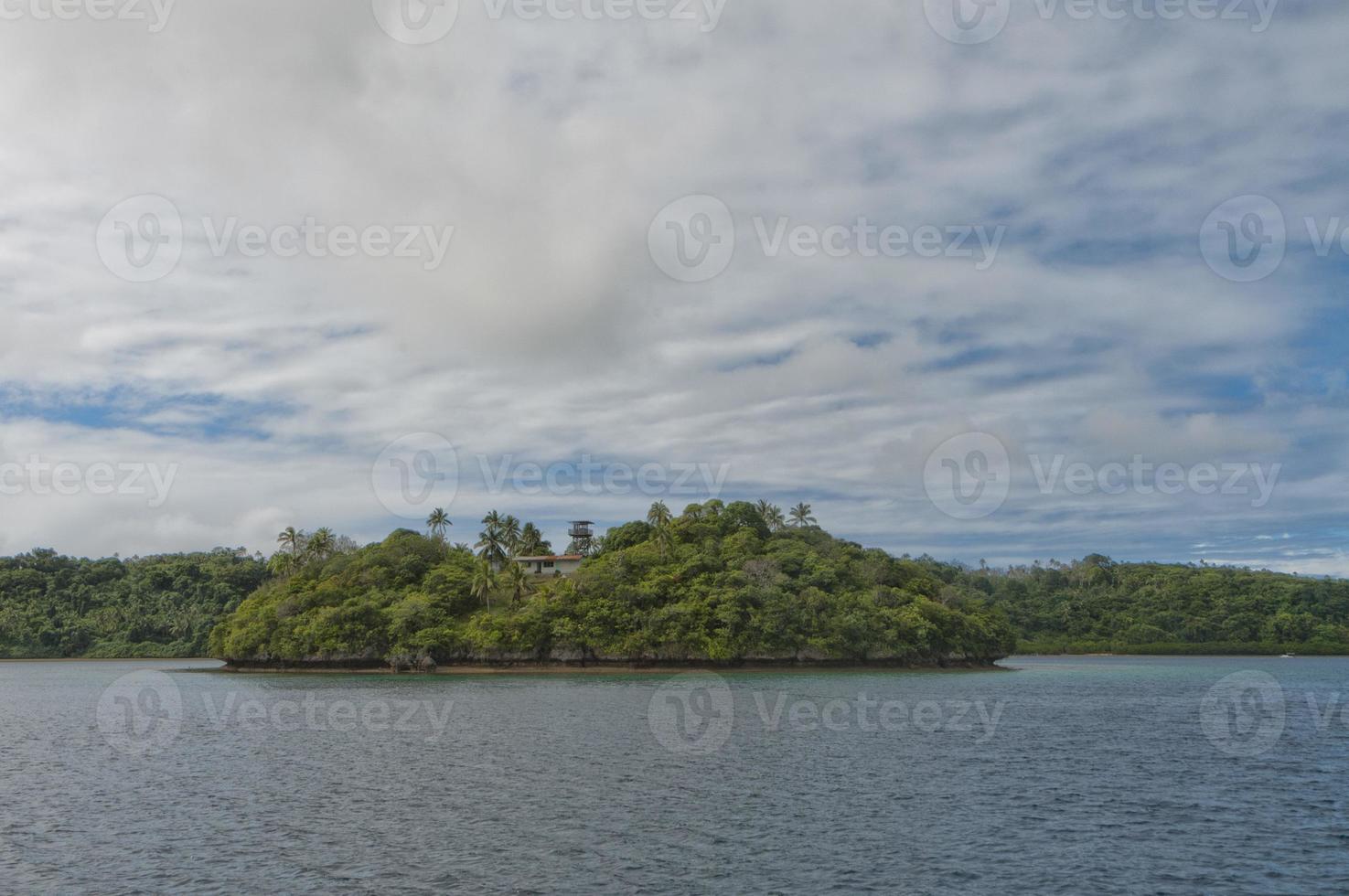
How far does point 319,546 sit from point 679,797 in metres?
142

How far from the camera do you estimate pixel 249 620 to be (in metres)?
134

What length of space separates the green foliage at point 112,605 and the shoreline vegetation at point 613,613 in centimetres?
47

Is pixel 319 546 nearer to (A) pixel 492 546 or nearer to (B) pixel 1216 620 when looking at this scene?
(A) pixel 492 546

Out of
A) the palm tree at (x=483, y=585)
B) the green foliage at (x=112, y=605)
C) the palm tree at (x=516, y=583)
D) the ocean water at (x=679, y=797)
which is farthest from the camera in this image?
the green foliage at (x=112, y=605)

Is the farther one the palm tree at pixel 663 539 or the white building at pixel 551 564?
the white building at pixel 551 564

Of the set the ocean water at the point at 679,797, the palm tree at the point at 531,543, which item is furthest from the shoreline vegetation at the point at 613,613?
the ocean water at the point at 679,797

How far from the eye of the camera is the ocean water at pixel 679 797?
2512 cm

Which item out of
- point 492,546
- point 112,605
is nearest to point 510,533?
point 492,546

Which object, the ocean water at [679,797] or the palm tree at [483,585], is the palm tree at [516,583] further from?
the ocean water at [679,797]

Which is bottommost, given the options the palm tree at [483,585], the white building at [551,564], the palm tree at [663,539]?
the palm tree at [483,585]

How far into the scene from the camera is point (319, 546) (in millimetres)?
160375

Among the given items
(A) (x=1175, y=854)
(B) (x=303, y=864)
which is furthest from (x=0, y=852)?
(A) (x=1175, y=854)

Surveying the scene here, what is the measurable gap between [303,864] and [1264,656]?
20340cm

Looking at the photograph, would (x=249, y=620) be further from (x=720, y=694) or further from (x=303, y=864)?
(x=303, y=864)
